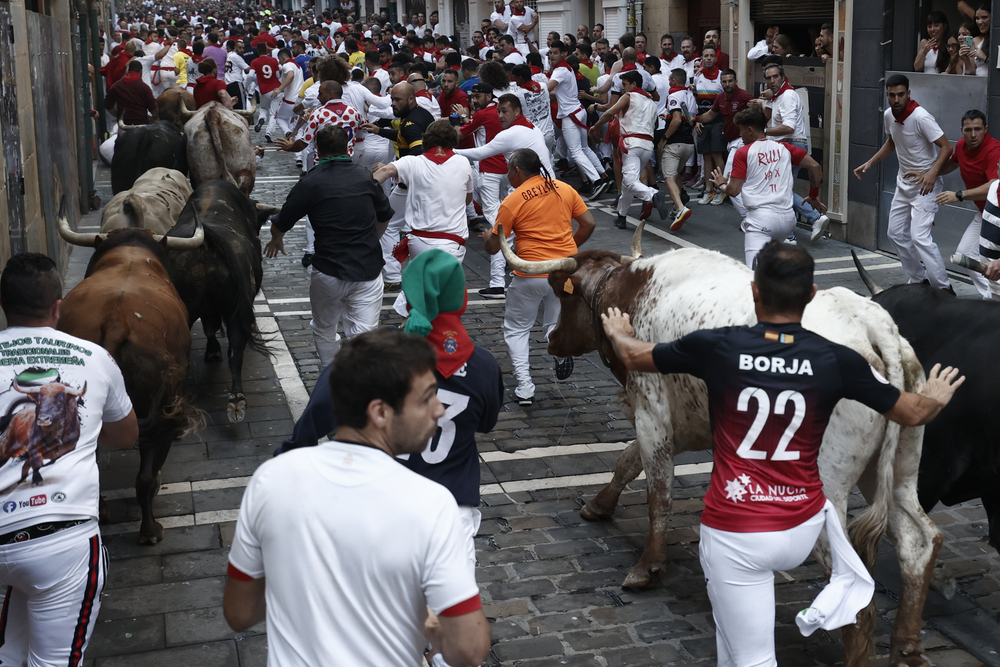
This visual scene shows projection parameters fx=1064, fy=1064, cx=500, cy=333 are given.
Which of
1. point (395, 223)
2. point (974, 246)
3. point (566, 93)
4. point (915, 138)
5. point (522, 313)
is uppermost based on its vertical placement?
point (566, 93)

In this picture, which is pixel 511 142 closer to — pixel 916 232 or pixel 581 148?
pixel 916 232

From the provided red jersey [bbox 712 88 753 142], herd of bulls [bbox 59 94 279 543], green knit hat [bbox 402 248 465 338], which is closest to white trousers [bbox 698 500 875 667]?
green knit hat [bbox 402 248 465 338]

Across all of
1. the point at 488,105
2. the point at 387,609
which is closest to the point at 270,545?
the point at 387,609

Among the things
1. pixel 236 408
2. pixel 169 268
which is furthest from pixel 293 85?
pixel 169 268

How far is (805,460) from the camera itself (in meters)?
3.91

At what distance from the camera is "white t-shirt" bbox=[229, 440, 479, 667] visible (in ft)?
8.43

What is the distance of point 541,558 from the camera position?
5.98m

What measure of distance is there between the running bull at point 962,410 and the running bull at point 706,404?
1.95 feet

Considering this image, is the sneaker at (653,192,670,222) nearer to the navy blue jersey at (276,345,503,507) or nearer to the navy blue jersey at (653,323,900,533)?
the navy blue jersey at (276,345,503,507)

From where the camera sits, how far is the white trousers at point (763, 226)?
10.5 m

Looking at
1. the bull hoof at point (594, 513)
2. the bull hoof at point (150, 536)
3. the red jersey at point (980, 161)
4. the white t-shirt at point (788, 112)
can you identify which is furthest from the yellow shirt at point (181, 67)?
the bull hoof at point (594, 513)

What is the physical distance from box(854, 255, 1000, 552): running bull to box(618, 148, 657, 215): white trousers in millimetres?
8836

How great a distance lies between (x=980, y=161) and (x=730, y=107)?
22.0ft

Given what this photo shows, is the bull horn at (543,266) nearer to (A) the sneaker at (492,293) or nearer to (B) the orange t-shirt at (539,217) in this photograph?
(B) the orange t-shirt at (539,217)
